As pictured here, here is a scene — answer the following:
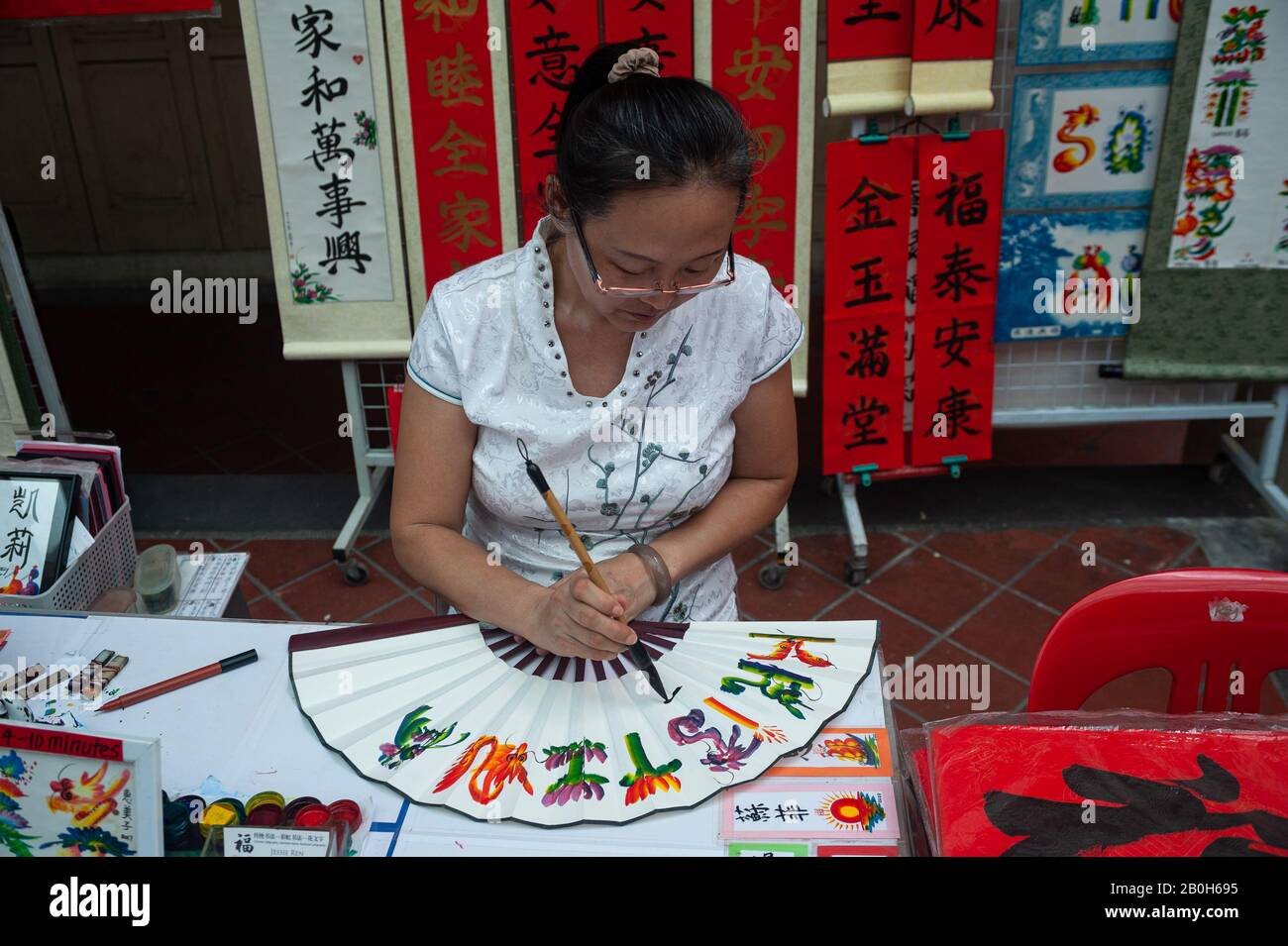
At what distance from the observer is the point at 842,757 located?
1260mm

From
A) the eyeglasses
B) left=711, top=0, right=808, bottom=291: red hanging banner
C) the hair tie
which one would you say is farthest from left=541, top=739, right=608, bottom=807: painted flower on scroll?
left=711, top=0, right=808, bottom=291: red hanging banner

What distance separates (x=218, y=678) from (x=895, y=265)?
2124mm

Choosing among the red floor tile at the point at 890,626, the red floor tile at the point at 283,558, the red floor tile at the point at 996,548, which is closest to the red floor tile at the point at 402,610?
the red floor tile at the point at 283,558

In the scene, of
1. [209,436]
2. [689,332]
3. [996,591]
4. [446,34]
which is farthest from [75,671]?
[209,436]

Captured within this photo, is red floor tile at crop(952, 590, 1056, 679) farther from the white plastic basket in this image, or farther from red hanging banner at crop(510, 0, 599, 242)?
the white plastic basket

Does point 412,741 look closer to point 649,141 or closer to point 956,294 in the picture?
point 649,141

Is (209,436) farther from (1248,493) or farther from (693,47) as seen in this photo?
(1248,493)

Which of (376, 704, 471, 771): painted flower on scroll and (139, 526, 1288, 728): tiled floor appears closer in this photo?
(376, 704, 471, 771): painted flower on scroll

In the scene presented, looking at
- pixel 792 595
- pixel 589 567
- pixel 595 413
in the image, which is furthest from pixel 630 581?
pixel 792 595

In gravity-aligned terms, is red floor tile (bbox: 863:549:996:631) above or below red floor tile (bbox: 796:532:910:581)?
below

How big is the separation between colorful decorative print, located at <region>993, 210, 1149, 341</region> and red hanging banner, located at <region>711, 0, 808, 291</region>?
66 centimetres

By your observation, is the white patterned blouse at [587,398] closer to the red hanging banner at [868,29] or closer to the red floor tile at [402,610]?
the red hanging banner at [868,29]

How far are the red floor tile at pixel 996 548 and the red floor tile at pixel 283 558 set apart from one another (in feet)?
6.24

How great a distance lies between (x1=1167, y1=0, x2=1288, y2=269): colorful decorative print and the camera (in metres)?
2.69
